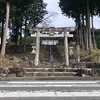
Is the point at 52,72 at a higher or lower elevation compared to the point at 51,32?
lower

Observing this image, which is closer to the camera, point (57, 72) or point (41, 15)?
point (57, 72)

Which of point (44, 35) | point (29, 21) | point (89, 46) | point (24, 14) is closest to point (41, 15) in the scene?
point (29, 21)

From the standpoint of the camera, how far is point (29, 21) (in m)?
47.4

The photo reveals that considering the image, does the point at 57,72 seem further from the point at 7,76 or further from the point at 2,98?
the point at 2,98

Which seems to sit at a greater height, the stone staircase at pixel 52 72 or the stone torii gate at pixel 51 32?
the stone torii gate at pixel 51 32

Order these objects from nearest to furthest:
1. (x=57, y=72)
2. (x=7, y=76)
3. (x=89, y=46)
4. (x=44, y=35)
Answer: (x=7, y=76)
(x=57, y=72)
(x=44, y=35)
(x=89, y=46)

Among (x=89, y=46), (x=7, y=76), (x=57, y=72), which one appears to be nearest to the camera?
(x=7, y=76)

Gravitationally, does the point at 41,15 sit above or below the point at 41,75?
above

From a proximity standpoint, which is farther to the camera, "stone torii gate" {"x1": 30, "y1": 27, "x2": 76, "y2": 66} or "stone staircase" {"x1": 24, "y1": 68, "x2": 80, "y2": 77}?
"stone torii gate" {"x1": 30, "y1": 27, "x2": 76, "y2": 66}

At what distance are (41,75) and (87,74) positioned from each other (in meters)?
3.07

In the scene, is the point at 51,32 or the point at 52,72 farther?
the point at 51,32

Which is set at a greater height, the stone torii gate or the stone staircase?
the stone torii gate

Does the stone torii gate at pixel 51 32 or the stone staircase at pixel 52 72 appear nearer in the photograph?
the stone staircase at pixel 52 72

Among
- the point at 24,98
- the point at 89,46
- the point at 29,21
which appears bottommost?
the point at 24,98
